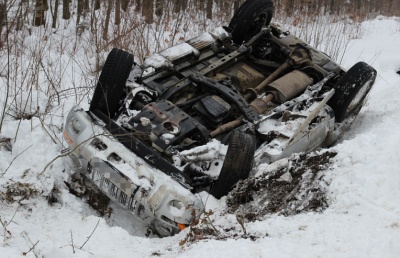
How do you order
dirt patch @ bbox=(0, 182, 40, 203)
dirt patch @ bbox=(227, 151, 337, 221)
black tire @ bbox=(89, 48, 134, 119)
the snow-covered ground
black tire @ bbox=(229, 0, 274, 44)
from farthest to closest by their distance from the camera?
black tire @ bbox=(229, 0, 274, 44)
black tire @ bbox=(89, 48, 134, 119)
dirt patch @ bbox=(0, 182, 40, 203)
dirt patch @ bbox=(227, 151, 337, 221)
the snow-covered ground

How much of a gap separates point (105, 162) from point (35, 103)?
199cm

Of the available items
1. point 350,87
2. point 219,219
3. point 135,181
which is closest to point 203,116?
point 135,181

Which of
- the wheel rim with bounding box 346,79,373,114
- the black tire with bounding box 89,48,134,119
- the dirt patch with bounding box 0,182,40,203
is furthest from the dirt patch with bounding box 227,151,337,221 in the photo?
the dirt patch with bounding box 0,182,40,203

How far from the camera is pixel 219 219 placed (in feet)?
10.9

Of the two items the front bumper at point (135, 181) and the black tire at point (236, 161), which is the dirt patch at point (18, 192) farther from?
the black tire at point (236, 161)

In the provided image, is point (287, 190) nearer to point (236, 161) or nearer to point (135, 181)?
point (236, 161)

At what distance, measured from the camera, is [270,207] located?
11.1 feet

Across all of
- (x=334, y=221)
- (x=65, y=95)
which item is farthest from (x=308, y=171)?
(x=65, y=95)

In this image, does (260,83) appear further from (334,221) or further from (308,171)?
(334,221)

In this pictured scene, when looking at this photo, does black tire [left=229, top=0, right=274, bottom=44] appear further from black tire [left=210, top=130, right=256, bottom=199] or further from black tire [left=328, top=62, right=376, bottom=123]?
black tire [left=210, top=130, right=256, bottom=199]

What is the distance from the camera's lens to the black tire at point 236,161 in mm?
3492

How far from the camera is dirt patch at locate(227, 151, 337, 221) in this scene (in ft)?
10.7

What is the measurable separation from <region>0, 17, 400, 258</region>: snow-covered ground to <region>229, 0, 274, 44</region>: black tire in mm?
2159

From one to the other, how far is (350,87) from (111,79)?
7.66 feet
